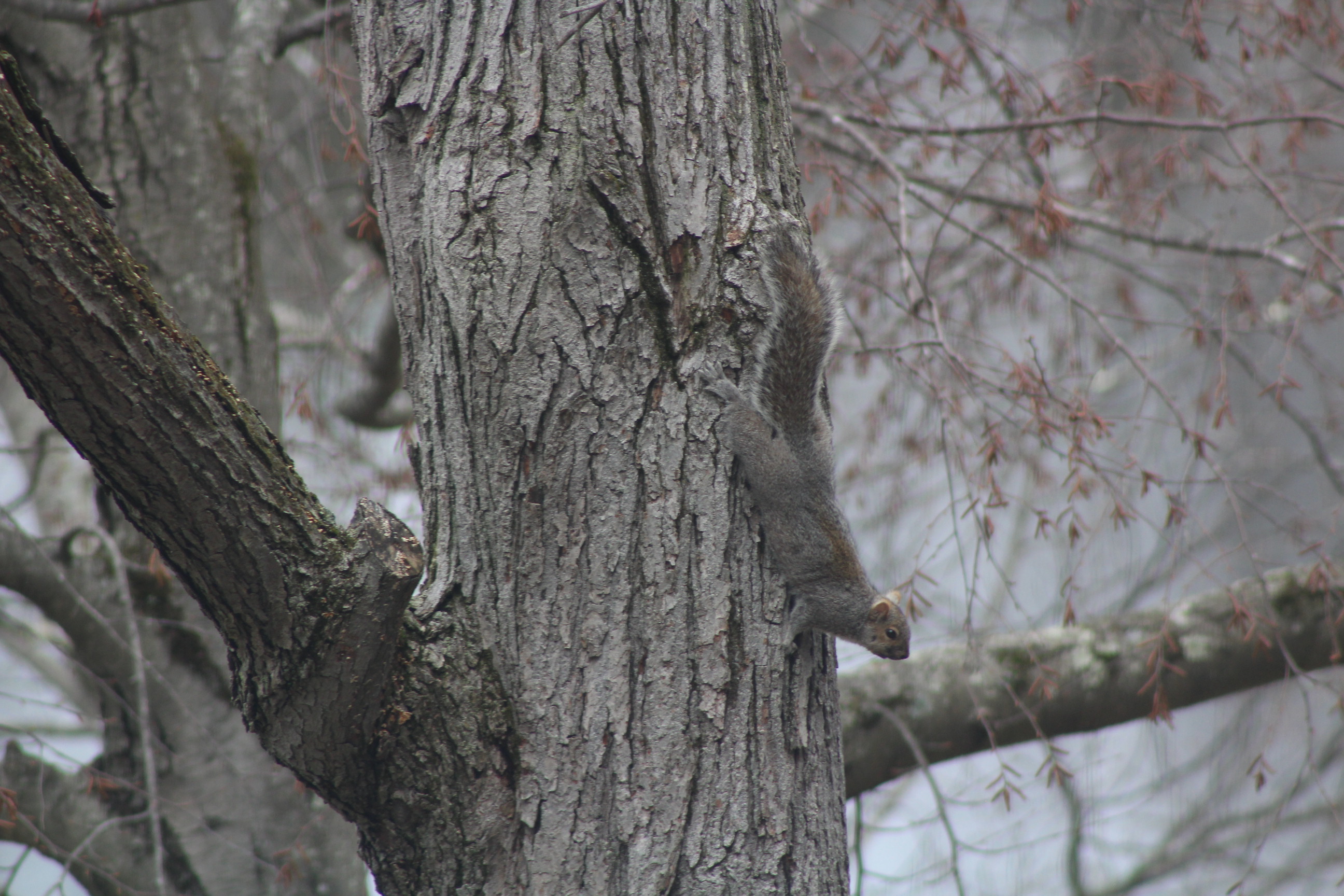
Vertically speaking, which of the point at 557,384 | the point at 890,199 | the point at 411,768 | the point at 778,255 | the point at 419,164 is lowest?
the point at 411,768

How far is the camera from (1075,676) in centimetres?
264

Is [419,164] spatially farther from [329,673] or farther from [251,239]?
[251,239]

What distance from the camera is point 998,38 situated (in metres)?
3.08

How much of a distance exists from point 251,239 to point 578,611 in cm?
224

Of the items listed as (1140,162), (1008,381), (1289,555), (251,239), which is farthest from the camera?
Answer: (1289,555)

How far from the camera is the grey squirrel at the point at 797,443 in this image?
4.90 feet

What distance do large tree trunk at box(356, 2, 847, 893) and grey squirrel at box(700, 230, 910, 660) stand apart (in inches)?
1.9

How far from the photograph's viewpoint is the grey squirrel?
1494mm

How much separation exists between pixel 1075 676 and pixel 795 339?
61.3 inches

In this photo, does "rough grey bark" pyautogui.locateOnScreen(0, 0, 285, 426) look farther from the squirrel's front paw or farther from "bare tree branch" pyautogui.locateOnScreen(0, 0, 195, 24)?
the squirrel's front paw

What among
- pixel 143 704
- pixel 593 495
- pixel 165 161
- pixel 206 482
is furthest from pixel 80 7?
pixel 593 495

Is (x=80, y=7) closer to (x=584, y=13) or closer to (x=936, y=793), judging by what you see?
(x=584, y=13)

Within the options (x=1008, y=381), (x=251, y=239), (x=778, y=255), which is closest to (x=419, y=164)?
(x=778, y=255)

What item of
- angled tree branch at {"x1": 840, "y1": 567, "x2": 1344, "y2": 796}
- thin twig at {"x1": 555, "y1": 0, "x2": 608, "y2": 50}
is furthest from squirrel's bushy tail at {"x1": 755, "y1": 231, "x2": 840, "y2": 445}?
angled tree branch at {"x1": 840, "y1": 567, "x2": 1344, "y2": 796}
